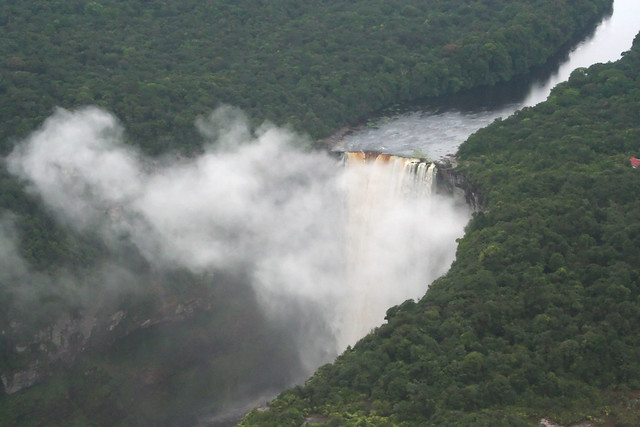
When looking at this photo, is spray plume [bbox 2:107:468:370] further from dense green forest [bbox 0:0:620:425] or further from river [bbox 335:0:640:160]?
river [bbox 335:0:640:160]

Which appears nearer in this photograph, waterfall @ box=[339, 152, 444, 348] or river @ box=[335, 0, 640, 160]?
waterfall @ box=[339, 152, 444, 348]

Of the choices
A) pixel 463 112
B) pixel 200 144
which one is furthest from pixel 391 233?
pixel 463 112

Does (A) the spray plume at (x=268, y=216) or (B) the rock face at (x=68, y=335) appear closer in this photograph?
(B) the rock face at (x=68, y=335)

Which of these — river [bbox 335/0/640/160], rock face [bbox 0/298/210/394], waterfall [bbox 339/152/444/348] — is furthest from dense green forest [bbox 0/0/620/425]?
waterfall [bbox 339/152/444/348]

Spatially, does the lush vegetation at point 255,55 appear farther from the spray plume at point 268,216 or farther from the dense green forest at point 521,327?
the dense green forest at point 521,327

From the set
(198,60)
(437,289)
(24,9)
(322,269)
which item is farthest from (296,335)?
(24,9)

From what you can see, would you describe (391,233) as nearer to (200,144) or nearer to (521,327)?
(200,144)

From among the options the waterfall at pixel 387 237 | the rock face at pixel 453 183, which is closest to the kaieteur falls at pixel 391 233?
the waterfall at pixel 387 237
